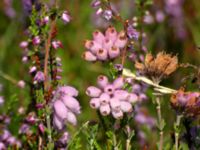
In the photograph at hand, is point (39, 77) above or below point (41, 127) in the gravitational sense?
above

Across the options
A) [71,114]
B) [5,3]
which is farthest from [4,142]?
[5,3]

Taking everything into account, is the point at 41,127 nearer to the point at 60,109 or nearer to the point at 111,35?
the point at 60,109

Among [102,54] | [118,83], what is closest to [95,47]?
[102,54]

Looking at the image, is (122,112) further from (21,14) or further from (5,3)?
(5,3)

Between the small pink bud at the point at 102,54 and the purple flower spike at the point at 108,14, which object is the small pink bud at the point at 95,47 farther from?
the purple flower spike at the point at 108,14

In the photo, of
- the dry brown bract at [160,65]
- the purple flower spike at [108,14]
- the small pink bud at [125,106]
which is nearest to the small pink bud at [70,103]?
the small pink bud at [125,106]

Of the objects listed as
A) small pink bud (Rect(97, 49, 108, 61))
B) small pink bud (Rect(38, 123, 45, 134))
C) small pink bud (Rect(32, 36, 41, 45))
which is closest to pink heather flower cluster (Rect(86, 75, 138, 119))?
small pink bud (Rect(97, 49, 108, 61))
